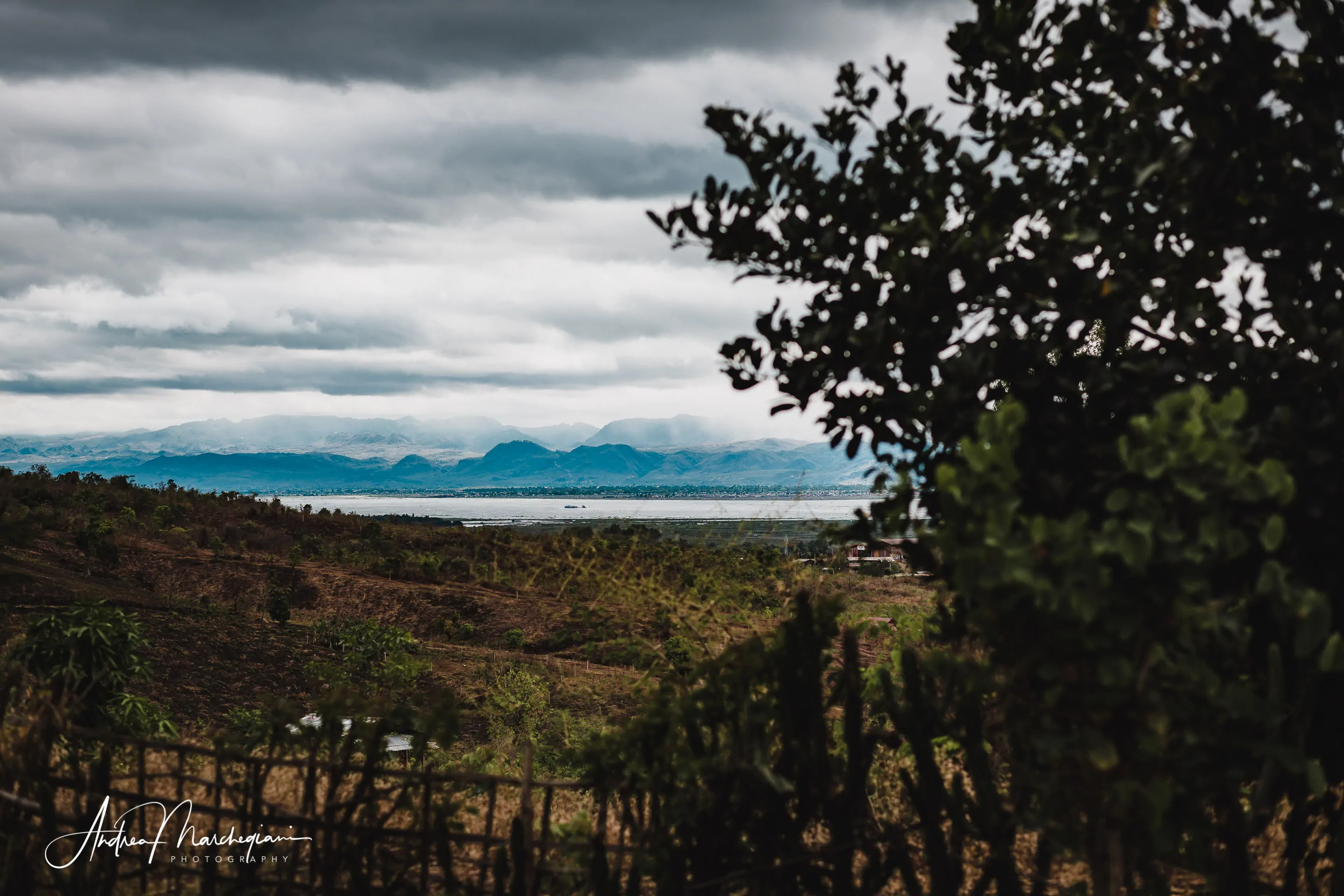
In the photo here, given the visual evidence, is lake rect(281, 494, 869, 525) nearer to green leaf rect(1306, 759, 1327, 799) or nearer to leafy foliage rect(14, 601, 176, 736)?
green leaf rect(1306, 759, 1327, 799)

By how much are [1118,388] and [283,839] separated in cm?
395

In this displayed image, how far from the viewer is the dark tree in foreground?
2479 millimetres

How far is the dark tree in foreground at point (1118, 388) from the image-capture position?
8.13ft

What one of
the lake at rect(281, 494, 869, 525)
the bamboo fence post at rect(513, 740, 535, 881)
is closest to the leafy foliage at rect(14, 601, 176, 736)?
the lake at rect(281, 494, 869, 525)

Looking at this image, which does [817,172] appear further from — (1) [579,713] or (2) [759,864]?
(1) [579,713]

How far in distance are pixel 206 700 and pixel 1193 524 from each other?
1341 centimetres

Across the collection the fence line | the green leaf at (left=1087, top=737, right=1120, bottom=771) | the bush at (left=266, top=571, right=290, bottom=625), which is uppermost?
the green leaf at (left=1087, top=737, right=1120, bottom=771)

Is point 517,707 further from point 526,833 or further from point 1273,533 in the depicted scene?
point 1273,533

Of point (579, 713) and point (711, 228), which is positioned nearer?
point (711, 228)

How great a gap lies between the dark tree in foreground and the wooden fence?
1.74 meters

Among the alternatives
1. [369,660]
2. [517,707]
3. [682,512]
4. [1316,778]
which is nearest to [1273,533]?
[1316,778]

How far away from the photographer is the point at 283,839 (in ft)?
14.4

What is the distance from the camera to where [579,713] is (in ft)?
52.4

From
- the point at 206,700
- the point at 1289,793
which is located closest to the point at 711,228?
the point at 1289,793
